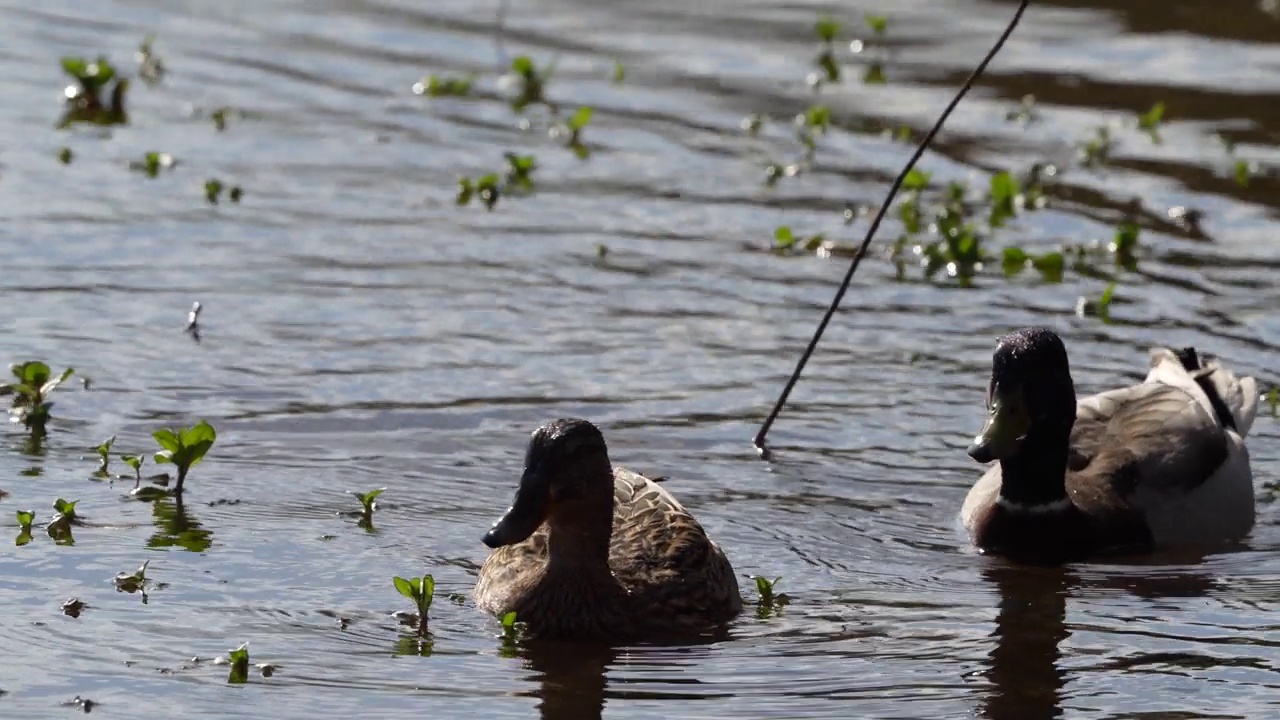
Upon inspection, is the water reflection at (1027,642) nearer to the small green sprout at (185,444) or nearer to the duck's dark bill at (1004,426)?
the duck's dark bill at (1004,426)

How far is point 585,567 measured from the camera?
8.27 m

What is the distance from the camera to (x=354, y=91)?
1644 centimetres

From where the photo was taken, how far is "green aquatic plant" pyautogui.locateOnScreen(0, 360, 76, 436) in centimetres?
985

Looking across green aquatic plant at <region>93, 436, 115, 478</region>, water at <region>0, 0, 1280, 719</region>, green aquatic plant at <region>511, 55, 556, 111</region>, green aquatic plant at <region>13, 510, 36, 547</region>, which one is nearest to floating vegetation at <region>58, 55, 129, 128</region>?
water at <region>0, 0, 1280, 719</region>

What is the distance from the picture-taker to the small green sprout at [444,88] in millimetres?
16312

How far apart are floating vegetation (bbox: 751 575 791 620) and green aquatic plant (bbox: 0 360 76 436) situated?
9.96ft

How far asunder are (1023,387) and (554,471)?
2.38 m

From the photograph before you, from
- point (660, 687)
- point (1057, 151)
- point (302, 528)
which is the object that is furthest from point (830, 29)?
point (660, 687)

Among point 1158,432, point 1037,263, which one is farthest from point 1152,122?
point 1158,432

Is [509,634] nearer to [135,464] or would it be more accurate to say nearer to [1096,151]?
[135,464]

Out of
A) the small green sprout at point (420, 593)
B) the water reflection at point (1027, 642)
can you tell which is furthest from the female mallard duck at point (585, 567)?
the water reflection at point (1027, 642)

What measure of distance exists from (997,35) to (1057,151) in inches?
130

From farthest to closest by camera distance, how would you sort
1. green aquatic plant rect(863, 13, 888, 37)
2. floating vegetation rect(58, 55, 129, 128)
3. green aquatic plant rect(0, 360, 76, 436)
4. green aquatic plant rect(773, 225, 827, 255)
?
green aquatic plant rect(863, 13, 888, 37) → floating vegetation rect(58, 55, 129, 128) → green aquatic plant rect(773, 225, 827, 255) → green aquatic plant rect(0, 360, 76, 436)

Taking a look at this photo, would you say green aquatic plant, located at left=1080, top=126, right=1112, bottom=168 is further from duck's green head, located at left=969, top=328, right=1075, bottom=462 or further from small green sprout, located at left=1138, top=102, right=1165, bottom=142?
A: duck's green head, located at left=969, top=328, right=1075, bottom=462
